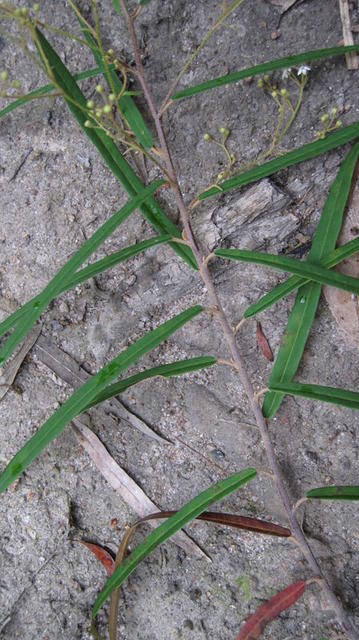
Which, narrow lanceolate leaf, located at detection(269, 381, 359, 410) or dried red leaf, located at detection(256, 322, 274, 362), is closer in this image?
narrow lanceolate leaf, located at detection(269, 381, 359, 410)

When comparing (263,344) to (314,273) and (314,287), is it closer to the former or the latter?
(314,287)

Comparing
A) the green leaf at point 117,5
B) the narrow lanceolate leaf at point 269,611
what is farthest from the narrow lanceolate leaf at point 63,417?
the green leaf at point 117,5


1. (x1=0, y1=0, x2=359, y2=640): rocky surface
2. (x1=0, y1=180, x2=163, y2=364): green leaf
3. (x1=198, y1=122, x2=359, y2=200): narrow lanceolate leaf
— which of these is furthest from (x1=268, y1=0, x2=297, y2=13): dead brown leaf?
(x1=0, y1=180, x2=163, y2=364): green leaf

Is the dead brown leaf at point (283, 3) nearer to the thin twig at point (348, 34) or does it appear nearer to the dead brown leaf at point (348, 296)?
the thin twig at point (348, 34)

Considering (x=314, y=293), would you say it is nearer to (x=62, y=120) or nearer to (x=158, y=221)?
(x=158, y=221)

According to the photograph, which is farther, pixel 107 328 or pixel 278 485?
pixel 107 328

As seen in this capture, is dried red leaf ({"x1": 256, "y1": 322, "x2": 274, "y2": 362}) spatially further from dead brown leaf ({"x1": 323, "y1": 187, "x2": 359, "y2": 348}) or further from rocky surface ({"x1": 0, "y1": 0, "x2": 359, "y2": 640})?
dead brown leaf ({"x1": 323, "y1": 187, "x2": 359, "y2": 348})

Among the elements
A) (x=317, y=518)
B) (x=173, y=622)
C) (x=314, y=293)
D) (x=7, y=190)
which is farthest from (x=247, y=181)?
(x=173, y=622)
